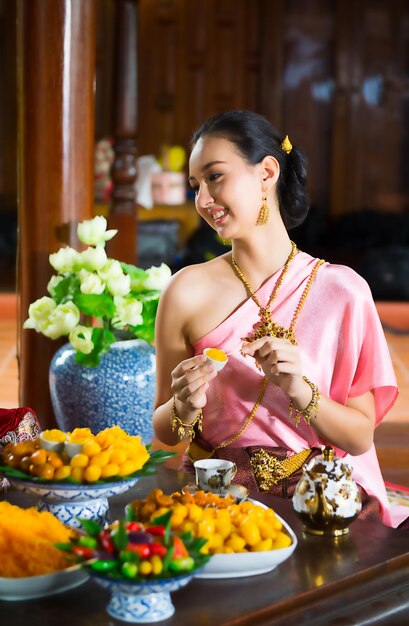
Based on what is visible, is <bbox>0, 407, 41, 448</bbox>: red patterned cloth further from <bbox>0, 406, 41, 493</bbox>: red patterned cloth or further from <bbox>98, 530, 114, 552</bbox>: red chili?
<bbox>98, 530, 114, 552</bbox>: red chili

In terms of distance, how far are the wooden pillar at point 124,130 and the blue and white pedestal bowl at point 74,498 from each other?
4237 mm

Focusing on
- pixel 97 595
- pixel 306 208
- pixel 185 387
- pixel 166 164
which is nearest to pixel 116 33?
pixel 166 164

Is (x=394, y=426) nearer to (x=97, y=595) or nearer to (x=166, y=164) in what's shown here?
(x=97, y=595)

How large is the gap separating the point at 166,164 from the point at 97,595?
6626 mm

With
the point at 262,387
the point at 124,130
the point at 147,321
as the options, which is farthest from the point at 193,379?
the point at 124,130

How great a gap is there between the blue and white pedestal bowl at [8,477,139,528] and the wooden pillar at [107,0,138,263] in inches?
167

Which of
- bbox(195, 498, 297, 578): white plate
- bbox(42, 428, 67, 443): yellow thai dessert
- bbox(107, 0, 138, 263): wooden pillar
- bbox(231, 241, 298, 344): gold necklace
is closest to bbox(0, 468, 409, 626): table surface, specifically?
bbox(195, 498, 297, 578): white plate

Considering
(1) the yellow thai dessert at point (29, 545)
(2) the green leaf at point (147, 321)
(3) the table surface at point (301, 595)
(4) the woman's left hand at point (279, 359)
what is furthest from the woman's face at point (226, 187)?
(2) the green leaf at point (147, 321)

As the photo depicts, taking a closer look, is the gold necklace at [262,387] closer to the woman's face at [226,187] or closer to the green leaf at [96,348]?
the woman's face at [226,187]

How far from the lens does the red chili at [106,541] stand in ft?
4.79

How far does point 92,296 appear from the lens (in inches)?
129

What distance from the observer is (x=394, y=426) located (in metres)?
4.52

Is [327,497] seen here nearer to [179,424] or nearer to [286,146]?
[179,424]

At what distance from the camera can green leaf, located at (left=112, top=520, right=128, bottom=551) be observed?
56.7 inches
